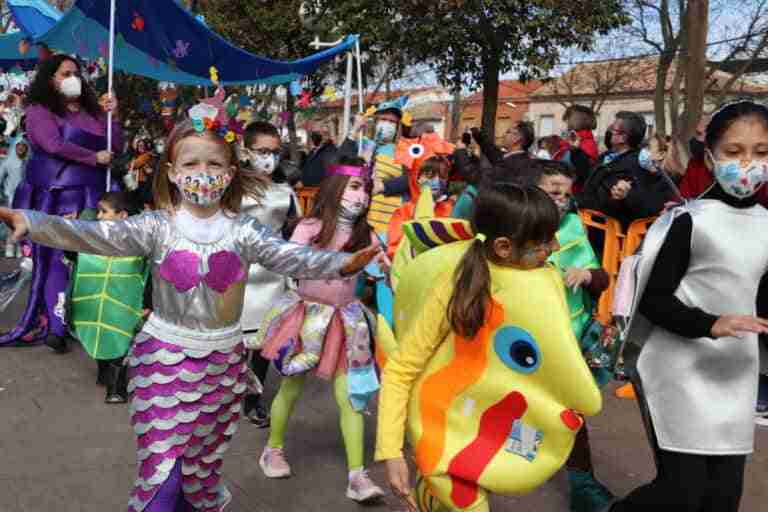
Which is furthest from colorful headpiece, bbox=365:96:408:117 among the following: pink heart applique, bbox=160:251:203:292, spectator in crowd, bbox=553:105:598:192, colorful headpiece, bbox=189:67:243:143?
pink heart applique, bbox=160:251:203:292

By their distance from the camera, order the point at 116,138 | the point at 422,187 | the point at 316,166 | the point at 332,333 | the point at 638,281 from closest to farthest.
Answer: the point at 638,281
the point at 332,333
the point at 116,138
the point at 422,187
the point at 316,166

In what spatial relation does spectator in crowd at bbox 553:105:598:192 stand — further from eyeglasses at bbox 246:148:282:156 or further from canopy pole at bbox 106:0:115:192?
canopy pole at bbox 106:0:115:192

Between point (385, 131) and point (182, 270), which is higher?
point (385, 131)

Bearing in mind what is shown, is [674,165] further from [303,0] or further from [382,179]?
[303,0]

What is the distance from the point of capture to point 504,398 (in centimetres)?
251

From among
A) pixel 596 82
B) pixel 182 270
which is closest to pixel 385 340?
pixel 182 270

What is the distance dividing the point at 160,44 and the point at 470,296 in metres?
4.92

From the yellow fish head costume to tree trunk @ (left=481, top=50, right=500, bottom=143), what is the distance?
A: 1277cm

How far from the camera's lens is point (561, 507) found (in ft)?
12.7

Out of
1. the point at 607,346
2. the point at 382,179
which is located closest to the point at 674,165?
the point at 382,179

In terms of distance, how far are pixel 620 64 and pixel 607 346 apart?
3038 cm

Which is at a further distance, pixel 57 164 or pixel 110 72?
pixel 57 164

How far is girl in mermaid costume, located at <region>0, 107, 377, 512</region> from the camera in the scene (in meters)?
2.88

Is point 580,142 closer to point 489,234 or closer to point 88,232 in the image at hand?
point 489,234
